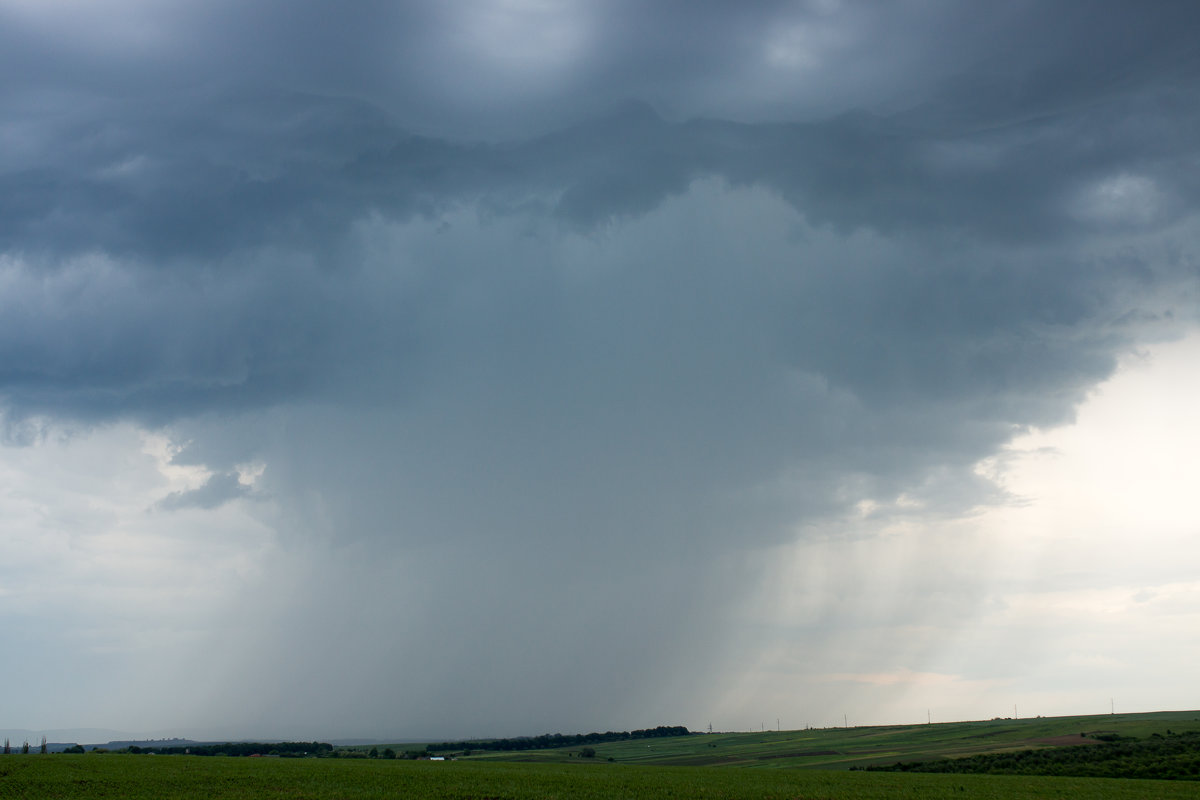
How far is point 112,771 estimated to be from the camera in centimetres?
7531

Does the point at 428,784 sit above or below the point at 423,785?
below

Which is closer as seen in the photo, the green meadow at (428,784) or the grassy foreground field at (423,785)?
the grassy foreground field at (423,785)

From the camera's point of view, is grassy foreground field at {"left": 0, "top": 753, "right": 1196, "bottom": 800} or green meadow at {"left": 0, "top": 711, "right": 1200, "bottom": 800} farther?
green meadow at {"left": 0, "top": 711, "right": 1200, "bottom": 800}

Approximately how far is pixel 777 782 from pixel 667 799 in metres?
26.9

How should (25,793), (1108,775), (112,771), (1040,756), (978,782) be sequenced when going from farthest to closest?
(1040,756)
(1108,775)
(978,782)
(112,771)
(25,793)

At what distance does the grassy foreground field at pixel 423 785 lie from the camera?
63938mm

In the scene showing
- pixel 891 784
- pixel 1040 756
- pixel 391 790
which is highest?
pixel 391 790

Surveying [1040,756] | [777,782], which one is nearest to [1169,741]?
[1040,756]

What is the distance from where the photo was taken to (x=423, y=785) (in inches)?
2844

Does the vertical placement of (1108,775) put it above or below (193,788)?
below

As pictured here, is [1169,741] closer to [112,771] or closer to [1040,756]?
[1040,756]

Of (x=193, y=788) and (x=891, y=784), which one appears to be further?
(x=891, y=784)

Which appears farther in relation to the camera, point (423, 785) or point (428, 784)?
point (428, 784)

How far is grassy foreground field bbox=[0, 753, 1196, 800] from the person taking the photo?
210 feet
